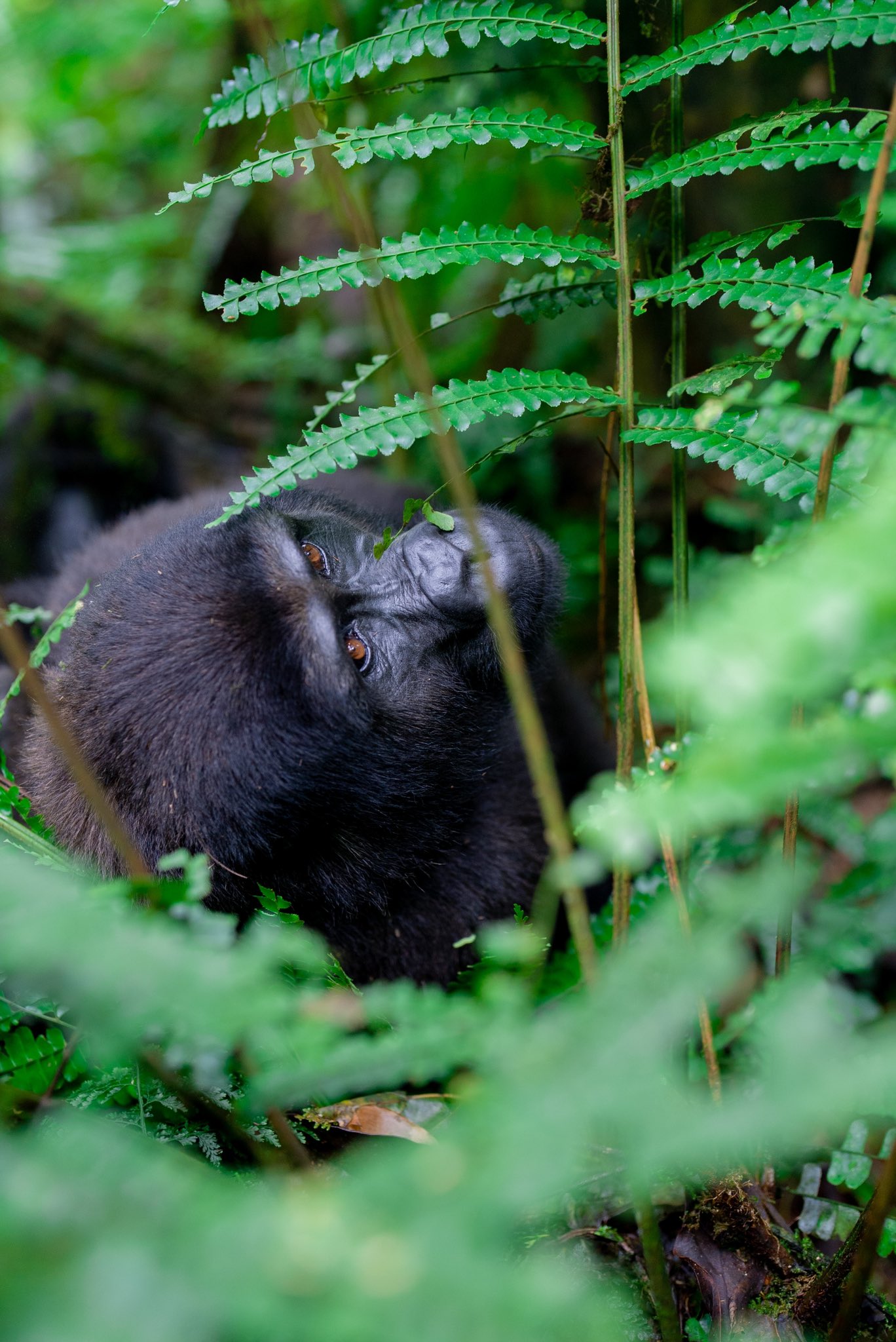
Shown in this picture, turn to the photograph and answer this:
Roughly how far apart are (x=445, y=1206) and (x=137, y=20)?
476cm

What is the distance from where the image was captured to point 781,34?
1.63 metres

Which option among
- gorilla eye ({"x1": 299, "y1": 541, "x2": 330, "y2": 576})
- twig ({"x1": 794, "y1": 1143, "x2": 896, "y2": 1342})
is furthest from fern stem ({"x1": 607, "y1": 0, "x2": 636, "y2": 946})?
gorilla eye ({"x1": 299, "y1": 541, "x2": 330, "y2": 576})

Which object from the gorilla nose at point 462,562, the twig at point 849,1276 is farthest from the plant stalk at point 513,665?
the gorilla nose at point 462,562

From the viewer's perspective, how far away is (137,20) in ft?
13.4

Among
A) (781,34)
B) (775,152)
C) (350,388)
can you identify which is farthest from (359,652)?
(781,34)

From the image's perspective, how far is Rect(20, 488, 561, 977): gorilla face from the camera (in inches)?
76.8

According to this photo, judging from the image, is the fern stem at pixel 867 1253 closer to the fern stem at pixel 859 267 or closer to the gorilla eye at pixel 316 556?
the fern stem at pixel 859 267

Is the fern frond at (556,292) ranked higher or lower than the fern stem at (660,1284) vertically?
higher

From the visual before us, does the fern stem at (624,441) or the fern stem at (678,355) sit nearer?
the fern stem at (624,441)

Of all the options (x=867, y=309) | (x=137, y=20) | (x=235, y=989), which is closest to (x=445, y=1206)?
(x=235, y=989)

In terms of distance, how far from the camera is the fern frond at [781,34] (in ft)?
5.09

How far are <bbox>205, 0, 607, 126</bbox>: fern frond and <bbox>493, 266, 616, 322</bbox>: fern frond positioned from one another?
0.40 meters

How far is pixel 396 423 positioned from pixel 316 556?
74cm

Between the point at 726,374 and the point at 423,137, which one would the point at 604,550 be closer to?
the point at 726,374
